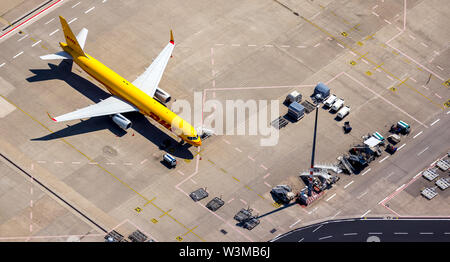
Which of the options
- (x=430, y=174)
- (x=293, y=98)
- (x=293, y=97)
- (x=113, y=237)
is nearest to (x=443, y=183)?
(x=430, y=174)

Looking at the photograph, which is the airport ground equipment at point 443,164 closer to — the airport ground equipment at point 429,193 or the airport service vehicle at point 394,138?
the airport ground equipment at point 429,193

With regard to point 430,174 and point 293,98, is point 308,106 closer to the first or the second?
point 293,98

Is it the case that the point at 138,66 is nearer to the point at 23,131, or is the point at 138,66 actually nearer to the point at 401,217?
the point at 23,131

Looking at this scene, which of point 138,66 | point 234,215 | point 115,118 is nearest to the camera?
point 234,215

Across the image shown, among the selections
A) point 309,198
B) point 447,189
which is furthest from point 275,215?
point 447,189

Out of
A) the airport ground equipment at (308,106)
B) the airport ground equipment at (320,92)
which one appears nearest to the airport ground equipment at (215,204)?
the airport ground equipment at (308,106)

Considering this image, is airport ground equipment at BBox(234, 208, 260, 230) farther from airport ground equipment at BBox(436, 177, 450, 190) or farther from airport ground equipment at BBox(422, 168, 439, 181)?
airport ground equipment at BBox(436, 177, 450, 190)
